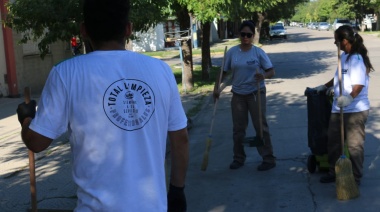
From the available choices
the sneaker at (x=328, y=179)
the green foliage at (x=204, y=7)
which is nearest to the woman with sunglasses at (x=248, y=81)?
the sneaker at (x=328, y=179)

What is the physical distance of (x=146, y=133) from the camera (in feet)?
7.57

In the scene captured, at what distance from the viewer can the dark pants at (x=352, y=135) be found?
5.75 m

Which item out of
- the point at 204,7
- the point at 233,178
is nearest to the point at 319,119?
the point at 233,178

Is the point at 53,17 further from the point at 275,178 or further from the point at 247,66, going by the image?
the point at 275,178

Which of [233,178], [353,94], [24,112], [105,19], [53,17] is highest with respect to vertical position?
[53,17]

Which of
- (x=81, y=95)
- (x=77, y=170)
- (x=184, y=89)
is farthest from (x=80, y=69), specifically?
(x=184, y=89)

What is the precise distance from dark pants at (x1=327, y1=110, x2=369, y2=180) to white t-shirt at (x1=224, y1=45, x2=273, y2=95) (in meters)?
1.25

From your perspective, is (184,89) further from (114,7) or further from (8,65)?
(114,7)

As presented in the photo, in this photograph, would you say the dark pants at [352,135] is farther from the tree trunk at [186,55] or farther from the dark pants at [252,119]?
the tree trunk at [186,55]

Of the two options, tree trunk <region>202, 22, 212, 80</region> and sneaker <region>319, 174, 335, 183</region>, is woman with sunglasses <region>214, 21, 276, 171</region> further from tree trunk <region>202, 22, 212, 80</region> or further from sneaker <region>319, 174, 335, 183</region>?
tree trunk <region>202, 22, 212, 80</region>

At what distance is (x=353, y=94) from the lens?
554 centimetres

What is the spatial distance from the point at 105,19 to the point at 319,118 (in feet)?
14.3

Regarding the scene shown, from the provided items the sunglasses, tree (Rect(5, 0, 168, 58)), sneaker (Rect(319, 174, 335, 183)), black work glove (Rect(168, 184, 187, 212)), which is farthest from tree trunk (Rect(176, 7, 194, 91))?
black work glove (Rect(168, 184, 187, 212))

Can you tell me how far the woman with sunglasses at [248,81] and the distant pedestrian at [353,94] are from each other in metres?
1.12
